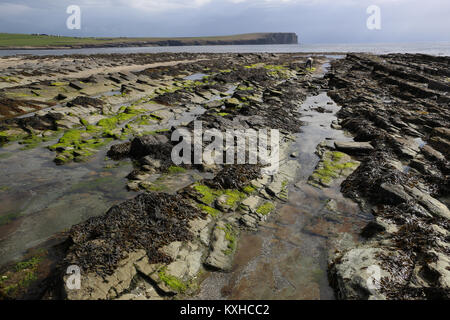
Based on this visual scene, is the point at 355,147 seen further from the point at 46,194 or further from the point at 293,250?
the point at 46,194

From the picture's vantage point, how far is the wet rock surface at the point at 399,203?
5.64m

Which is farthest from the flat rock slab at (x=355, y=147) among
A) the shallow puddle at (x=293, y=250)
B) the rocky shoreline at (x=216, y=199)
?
the shallow puddle at (x=293, y=250)

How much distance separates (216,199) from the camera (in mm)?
9523

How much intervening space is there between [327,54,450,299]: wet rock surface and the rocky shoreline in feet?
0.12

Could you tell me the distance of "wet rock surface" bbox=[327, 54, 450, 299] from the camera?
18.5 feet

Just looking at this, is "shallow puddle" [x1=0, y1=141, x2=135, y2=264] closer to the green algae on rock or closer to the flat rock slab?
the green algae on rock

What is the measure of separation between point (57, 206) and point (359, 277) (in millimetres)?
9574

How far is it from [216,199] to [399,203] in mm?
6359

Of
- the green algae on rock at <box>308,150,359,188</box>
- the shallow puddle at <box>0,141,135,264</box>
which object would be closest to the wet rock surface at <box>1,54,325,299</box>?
the shallow puddle at <box>0,141,135,264</box>

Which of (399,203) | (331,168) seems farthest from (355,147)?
(399,203)

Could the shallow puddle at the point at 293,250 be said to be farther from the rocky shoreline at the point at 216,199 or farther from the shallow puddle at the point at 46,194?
the shallow puddle at the point at 46,194

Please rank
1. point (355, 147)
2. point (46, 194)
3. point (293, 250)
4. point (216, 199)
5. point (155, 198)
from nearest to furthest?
point (293, 250), point (155, 198), point (216, 199), point (46, 194), point (355, 147)

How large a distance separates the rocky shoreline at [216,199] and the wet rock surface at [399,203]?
0.04 m

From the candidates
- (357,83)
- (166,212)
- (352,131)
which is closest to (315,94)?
(357,83)
